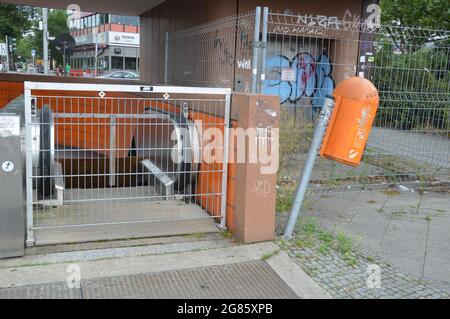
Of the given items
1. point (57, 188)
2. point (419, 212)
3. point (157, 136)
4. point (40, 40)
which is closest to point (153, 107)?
point (157, 136)

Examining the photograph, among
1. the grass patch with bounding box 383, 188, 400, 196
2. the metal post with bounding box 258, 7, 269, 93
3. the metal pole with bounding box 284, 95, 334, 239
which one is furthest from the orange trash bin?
the grass patch with bounding box 383, 188, 400, 196

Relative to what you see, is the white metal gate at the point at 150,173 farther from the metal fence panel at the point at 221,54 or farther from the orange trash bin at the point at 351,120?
the orange trash bin at the point at 351,120

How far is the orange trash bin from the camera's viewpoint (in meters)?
4.38

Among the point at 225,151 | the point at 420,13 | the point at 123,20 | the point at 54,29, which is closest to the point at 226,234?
the point at 225,151

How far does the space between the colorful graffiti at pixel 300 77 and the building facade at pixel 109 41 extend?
1640 inches

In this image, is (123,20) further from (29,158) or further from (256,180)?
(256,180)

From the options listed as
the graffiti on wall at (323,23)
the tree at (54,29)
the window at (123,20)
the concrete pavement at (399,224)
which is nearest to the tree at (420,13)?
the graffiti on wall at (323,23)

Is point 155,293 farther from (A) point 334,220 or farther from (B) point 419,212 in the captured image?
(B) point 419,212

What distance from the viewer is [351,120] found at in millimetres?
4414

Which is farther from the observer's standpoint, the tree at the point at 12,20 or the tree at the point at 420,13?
the tree at the point at 12,20

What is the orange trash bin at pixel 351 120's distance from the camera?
4.38 metres
